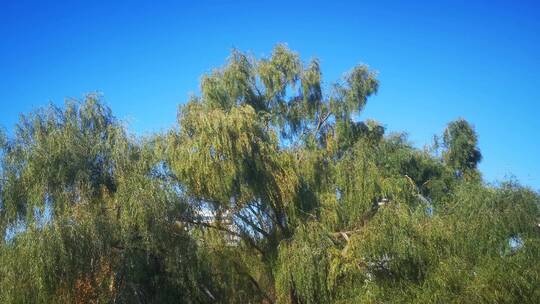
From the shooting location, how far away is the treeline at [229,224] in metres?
9.09

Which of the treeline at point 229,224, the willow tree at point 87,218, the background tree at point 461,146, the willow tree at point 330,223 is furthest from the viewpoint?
the background tree at point 461,146


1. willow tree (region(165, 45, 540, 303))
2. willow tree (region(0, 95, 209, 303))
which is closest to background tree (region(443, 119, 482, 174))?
willow tree (region(165, 45, 540, 303))

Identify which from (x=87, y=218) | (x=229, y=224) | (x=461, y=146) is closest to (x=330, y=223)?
(x=229, y=224)

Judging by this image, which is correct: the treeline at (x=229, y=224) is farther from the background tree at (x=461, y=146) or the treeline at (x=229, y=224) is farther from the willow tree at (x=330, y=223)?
the background tree at (x=461, y=146)

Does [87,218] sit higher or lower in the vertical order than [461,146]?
lower

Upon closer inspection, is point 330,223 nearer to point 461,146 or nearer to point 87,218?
point 87,218

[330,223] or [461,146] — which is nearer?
[330,223]

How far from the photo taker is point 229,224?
1146 centimetres

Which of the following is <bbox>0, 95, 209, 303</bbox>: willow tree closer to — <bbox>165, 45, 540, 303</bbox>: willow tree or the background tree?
<bbox>165, 45, 540, 303</bbox>: willow tree

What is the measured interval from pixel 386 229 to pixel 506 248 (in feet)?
9.01

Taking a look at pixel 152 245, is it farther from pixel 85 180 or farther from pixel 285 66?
pixel 285 66

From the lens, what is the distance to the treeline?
358 inches

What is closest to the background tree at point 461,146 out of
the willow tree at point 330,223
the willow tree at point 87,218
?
the willow tree at point 330,223

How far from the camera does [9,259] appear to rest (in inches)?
335
